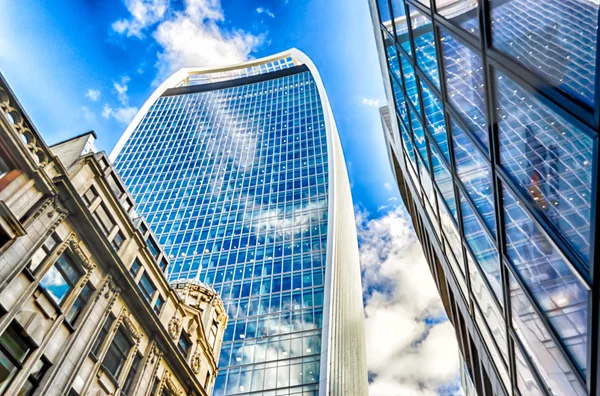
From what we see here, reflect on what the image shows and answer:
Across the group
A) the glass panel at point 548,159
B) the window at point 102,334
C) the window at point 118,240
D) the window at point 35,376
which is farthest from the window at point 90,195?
the glass panel at point 548,159

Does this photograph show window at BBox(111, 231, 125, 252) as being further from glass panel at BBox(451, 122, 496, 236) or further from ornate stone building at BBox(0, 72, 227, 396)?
glass panel at BBox(451, 122, 496, 236)

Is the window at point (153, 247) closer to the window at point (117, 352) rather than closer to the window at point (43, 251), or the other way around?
the window at point (117, 352)

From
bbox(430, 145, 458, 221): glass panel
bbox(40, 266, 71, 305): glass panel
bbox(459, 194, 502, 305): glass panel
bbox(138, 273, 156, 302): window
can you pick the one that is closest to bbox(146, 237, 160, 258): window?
bbox(138, 273, 156, 302): window

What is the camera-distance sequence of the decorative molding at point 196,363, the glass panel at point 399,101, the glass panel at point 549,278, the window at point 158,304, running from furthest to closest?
1. the decorative molding at point 196,363
2. the window at point 158,304
3. the glass panel at point 399,101
4. the glass panel at point 549,278

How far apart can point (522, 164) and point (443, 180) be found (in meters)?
7.83

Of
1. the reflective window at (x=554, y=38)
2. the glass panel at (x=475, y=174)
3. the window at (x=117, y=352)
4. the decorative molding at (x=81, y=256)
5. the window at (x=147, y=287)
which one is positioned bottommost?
the reflective window at (x=554, y=38)

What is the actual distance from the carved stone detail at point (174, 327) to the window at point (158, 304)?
4.43 feet

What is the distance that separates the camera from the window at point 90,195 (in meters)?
25.3

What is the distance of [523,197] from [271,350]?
5996cm

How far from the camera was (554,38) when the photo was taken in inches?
303

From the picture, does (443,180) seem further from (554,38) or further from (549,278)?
(554,38)

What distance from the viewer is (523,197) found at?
896 cm

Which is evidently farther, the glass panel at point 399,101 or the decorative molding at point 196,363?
the decorative molding at point 196,363

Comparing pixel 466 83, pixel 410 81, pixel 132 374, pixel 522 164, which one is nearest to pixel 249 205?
pixel 132 374
